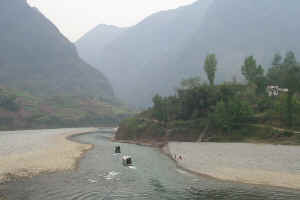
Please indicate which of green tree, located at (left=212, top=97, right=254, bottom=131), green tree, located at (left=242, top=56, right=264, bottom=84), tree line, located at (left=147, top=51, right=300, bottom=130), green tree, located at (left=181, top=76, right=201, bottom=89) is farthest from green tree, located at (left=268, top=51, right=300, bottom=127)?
green tree, located at (left=181, top=76, right=201, bottom=89)

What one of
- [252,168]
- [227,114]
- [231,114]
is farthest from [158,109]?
[252,168]

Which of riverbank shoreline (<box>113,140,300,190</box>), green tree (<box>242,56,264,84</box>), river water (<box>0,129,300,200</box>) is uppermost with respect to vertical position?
green tree (<box>242,56,264,84</box>)

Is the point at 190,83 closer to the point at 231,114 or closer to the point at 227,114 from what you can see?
the point at 231,114

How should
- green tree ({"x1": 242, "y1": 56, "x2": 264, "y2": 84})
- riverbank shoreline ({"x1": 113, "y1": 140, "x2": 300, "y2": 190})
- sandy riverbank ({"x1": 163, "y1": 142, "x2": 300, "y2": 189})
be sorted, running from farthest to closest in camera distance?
1. green tree ({"x1": 242, "y1": 56, "x2": 264, "y2": 84})
2. sandy riverbank ({"x1": 163, "y1": 142, "x2": 300, "y2": 189})
3. riverbank shoreline ({"x1": 113, "y1": 140, "x2": 300, "y2": 190})

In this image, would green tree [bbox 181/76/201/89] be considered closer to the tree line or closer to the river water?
the tree line

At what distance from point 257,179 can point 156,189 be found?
548 inches

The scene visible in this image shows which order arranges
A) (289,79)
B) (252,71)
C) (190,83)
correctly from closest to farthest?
(289,79) → (190,83) → (252,71)

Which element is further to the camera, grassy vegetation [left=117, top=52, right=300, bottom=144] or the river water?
grassy vegetation [left=117, top=52, right=300, bottom=144]

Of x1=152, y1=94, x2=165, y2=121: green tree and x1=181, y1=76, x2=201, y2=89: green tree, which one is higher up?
x1=181, y1=76, x2=201, y2=89: green tree

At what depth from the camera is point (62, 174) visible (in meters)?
41.1

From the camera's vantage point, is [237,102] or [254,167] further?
[237,102]

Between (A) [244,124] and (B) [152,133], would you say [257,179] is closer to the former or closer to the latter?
(A) [244,124]

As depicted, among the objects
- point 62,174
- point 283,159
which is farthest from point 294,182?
point 62,174

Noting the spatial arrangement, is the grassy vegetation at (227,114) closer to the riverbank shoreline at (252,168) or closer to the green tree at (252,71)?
the green tree at (252,71)
